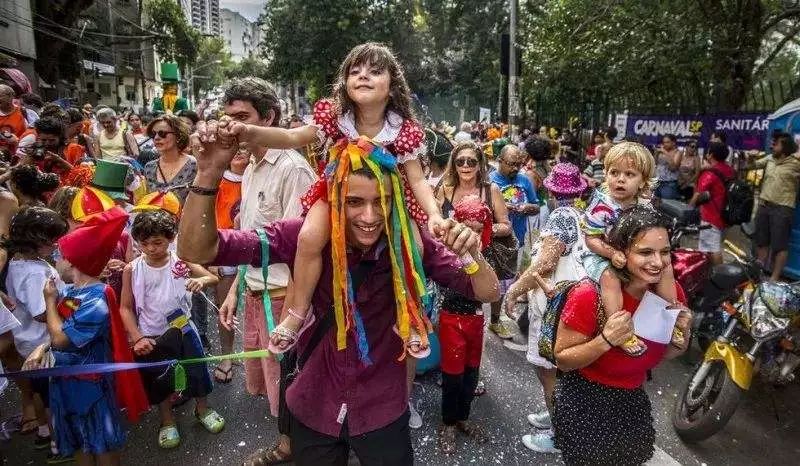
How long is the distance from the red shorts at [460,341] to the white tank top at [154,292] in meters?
1.69

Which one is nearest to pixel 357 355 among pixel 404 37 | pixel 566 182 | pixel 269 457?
pixel 269 457

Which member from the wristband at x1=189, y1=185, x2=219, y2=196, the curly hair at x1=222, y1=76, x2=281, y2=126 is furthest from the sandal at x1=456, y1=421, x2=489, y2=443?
the wristband at x1=189, y1=185, x2=219, y2=196

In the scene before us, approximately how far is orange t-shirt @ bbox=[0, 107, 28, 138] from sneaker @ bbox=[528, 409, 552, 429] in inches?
257

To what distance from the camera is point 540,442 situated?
334 cm

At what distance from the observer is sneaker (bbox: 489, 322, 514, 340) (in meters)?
5.07

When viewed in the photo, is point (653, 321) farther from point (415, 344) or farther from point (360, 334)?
point (360, 334)

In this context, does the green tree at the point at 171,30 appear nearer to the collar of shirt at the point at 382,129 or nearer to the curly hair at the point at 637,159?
the curly hair at the point at 637,159

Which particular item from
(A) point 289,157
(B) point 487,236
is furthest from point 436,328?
(A) point 289,157

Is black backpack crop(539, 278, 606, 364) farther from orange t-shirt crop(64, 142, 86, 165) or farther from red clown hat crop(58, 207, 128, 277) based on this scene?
orange t-shirt crop(64, 142, 86, 165)

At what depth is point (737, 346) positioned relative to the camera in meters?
3.50

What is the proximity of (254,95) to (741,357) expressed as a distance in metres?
3.49

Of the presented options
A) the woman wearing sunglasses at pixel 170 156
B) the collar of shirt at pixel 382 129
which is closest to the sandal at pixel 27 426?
the woman wearing sunglasses at pixel 170 156

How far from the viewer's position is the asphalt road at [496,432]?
10.6ft

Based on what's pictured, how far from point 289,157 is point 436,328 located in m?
1.71
